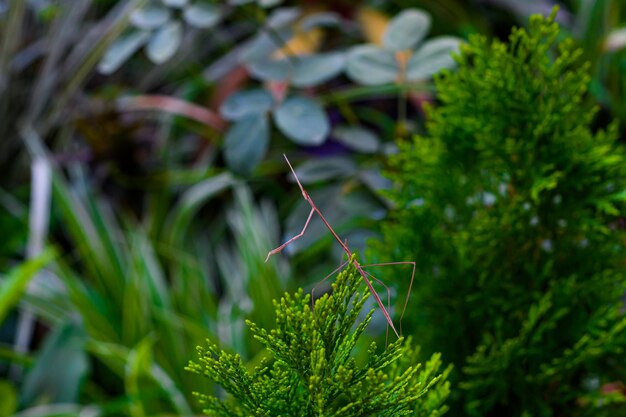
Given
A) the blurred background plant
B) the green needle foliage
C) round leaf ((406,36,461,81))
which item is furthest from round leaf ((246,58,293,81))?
the green needle foliage

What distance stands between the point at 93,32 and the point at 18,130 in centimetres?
34

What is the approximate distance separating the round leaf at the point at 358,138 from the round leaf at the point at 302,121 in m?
0.11

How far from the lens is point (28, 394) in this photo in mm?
1193

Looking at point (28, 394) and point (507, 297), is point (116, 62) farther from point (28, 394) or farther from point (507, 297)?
point (507, 297)

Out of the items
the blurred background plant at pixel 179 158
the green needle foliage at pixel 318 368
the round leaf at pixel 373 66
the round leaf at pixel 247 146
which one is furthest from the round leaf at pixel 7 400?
the green needle foliage at pixel 318 368

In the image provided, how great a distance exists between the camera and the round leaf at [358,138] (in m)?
1.18

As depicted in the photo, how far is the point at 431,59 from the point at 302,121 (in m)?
0.22

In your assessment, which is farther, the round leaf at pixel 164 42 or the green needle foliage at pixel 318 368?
the round leaf at pixel 164 42

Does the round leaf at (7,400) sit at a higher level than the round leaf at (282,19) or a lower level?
lower

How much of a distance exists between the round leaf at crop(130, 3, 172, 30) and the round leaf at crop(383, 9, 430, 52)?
378 mm

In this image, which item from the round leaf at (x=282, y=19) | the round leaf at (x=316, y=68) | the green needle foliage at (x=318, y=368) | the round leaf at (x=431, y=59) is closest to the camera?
the green needle foliage at (x=318, y=368)

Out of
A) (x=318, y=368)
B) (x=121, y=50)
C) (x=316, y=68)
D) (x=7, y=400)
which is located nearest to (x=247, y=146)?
(x=316, y=68)

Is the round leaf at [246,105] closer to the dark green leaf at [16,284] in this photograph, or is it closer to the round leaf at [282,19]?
the round leaf at [282,19]

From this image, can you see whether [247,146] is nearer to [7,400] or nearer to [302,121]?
[302,121]
